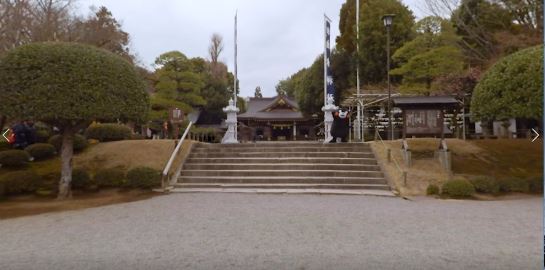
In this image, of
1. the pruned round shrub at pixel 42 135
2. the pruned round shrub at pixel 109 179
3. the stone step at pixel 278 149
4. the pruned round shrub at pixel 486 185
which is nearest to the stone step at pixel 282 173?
the stone step at pixel 278 149

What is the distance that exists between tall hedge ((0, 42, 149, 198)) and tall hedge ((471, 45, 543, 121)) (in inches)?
377

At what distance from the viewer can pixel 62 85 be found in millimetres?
9125

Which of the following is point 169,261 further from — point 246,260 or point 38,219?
point 38,219

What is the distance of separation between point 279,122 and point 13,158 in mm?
28845

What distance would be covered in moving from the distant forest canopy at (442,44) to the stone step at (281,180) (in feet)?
30.6

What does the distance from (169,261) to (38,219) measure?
14.2ft

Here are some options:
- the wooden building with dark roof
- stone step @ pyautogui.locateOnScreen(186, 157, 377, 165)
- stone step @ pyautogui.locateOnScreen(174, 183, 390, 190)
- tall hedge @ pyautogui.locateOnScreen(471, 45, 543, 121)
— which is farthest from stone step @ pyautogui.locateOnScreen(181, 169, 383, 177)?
the wooden building with dark roof

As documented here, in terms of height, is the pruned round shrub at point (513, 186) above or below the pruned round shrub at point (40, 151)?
below

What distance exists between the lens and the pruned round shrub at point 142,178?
10758 millimetres

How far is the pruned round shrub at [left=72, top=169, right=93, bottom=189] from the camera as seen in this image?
10914 mm

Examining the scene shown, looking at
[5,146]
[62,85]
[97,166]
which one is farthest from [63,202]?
[5,146]

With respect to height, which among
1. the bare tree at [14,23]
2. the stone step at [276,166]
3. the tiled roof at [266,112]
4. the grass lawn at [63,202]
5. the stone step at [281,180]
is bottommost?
the grass lawn at [63,202]

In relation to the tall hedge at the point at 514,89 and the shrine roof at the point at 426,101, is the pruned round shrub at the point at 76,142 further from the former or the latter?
the tall hedge at the point at 514,89

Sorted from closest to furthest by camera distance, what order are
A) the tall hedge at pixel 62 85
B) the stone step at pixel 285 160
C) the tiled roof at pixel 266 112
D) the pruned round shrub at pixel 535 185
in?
1. the tall hedge at pixel 62 85
2. the pruned round shrub at pixel 535 185
3. the stone step at pixel 285 160
4. the tiled roof at pixel 266 112
